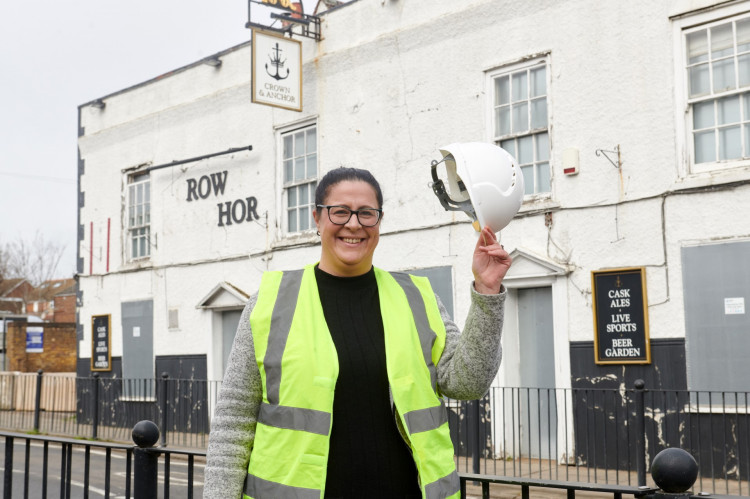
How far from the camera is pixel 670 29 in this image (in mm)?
10445

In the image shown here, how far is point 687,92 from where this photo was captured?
10398 millimetres

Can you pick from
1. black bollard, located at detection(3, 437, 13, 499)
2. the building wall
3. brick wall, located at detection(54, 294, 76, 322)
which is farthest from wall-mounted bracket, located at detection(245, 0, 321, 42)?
brick wall, located at detection(54, 294, 76, 322)

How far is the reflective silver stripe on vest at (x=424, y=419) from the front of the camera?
2.62 m

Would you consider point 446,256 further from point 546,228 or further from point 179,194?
point 179,194

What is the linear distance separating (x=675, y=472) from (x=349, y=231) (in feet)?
3.83

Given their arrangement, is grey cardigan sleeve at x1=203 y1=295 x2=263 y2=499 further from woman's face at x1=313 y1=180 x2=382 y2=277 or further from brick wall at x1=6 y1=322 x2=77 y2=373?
brick wall at x1=6 y1=322 x2=77 y2=373

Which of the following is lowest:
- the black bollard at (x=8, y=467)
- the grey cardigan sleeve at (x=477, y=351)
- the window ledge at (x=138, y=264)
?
the black bollard at (x=8, y=467)

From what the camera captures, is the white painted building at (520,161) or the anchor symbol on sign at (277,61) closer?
the white painted building at (520,161)

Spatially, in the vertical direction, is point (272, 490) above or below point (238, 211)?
below

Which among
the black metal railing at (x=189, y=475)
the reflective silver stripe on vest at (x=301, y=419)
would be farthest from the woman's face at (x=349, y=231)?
the black metal railing at (x=189, y=475)

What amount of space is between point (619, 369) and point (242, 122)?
8.26 m

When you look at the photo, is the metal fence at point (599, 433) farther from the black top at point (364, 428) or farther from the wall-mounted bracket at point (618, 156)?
the black top at point (364, 428)

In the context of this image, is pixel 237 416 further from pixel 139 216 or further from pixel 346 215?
pixel 139 216

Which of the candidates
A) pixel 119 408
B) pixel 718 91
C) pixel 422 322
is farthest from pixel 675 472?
pixel 119 408
